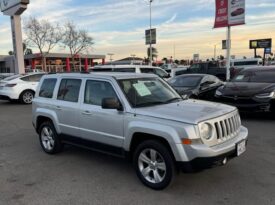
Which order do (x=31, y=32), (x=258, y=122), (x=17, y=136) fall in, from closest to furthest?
(x=17, y=136), (x=258, y=122), (x=31, y=32)

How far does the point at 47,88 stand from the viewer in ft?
22.8

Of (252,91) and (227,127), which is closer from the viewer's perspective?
(227,127)

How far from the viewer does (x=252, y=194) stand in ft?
14.8

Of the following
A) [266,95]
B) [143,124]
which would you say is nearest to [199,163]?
[143,124]

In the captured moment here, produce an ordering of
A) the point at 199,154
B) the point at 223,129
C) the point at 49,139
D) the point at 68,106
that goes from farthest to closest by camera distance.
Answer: the point at 49,139 → the point at 68,106 → the point at 223,129 → the point at 199,154

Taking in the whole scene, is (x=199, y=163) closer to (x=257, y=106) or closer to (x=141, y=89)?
(x=141, y=89)

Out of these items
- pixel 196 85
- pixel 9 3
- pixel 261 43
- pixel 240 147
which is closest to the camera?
pixel 240 147

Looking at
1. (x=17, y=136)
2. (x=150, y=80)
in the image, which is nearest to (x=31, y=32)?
(x=17, y=136)

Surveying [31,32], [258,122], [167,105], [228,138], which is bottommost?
[258,122]

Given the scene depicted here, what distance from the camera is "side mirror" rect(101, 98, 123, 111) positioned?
16.6ft

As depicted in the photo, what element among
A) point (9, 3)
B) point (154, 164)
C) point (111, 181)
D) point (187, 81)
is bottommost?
point (111, 181)

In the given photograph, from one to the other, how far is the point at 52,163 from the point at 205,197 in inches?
119

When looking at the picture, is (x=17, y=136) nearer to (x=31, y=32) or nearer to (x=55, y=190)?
(x=55, y=190)

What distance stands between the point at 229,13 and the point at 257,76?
9.79 m
